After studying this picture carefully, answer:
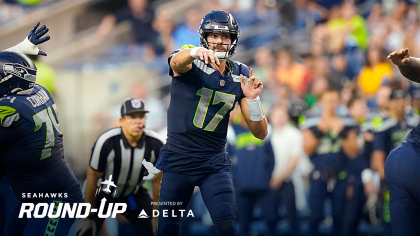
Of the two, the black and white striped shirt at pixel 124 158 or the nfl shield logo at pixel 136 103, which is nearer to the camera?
the black and white striped shirt at pixel 124 158

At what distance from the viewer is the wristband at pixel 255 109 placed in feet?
11.2

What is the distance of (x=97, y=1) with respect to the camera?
6.05 m

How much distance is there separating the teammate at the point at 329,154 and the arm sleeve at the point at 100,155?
267 centimetres

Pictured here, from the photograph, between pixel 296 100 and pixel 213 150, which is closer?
pixel 213 150

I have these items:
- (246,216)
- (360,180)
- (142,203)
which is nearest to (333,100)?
(360,180)

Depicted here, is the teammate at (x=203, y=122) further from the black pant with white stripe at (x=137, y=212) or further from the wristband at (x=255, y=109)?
the black pant with white stripe at (x=137, y=212)

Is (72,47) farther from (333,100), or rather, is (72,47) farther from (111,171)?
(333,100)

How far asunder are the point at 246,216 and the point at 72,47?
2968 millimetres

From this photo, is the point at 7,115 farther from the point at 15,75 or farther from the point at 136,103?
the point at 136,103

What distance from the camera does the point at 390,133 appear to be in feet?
20.7

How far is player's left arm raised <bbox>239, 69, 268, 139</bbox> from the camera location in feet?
11.1

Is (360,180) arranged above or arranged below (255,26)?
below

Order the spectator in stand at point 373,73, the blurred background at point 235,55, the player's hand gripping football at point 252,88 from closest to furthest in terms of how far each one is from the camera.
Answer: the player's hand gripping football at point 252,88, the blurred background at point 235,55, the spectator in stand at point 373,73

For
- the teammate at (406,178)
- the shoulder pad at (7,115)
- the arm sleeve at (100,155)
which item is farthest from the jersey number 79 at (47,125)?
the teammate at (406,178)
